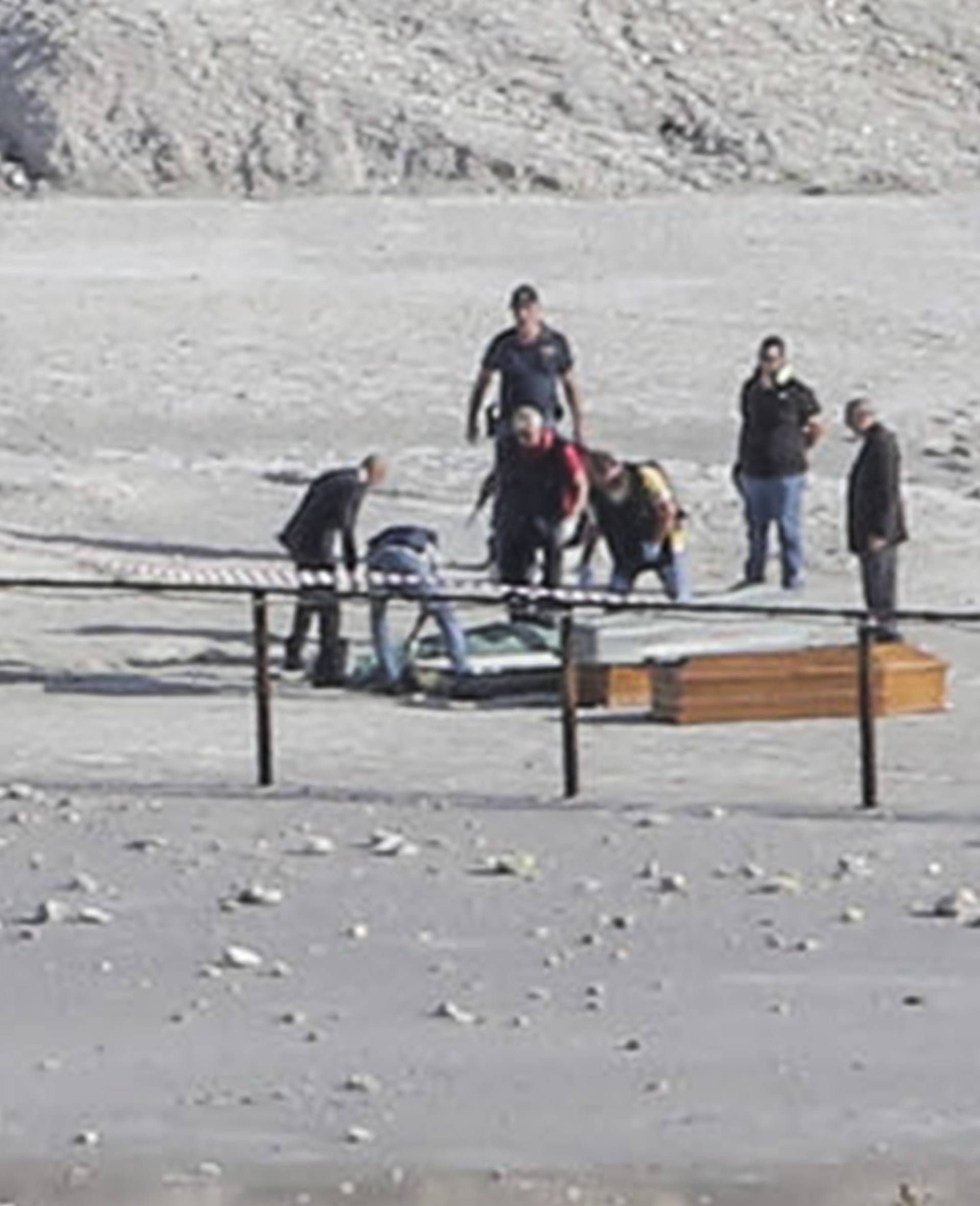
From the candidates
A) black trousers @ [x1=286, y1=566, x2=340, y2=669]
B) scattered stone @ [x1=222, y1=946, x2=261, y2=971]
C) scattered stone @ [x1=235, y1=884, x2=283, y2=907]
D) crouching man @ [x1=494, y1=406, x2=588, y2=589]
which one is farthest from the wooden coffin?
scattered stone @ [x1=222, y1=946, x2=261, y2=971]

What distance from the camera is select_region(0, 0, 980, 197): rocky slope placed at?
4794 cm

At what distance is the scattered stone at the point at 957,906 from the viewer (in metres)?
16.8

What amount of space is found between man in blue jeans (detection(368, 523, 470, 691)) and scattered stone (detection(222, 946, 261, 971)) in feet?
18.3

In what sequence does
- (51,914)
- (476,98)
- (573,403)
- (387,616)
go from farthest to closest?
(476,98), (573,403), (387,616), (51,914)

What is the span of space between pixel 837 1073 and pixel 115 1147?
2131mm

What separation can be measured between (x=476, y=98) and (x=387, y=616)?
27.7 m

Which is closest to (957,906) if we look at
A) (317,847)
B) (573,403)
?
(317,847)

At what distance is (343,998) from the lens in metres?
15.6

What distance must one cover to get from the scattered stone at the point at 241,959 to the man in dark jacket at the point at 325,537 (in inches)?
256

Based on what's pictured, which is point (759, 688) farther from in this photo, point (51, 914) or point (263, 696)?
point (51, 914)

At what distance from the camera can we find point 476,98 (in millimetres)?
50500

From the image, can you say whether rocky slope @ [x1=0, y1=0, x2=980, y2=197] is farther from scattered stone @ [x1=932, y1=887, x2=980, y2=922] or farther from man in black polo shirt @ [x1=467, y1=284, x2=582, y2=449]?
scattered stone @ [x1=932, y1=887, x2=980, y2=922]

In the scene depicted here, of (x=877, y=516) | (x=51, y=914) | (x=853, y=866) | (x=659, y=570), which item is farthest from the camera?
(x=659, y=570)

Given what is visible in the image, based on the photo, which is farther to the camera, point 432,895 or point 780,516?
point 780,516
